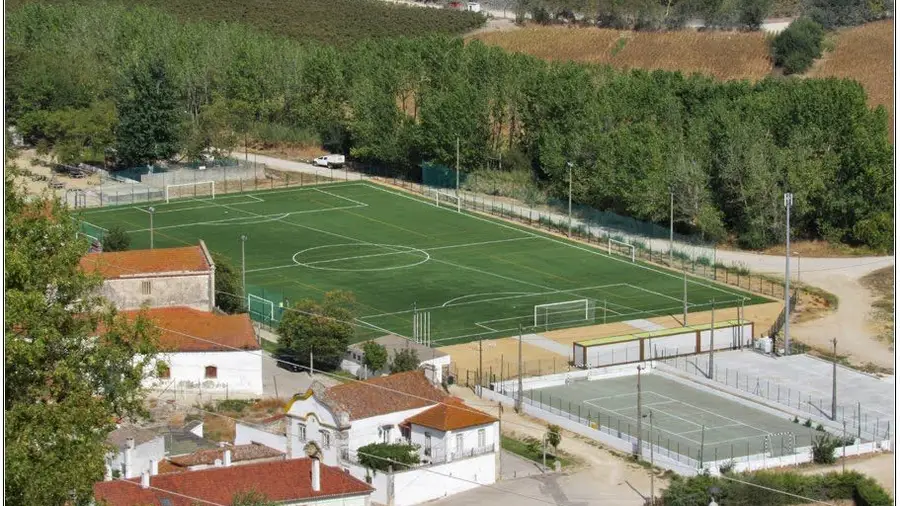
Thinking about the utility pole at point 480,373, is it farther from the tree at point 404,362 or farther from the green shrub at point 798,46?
the green shrub at point 798,46

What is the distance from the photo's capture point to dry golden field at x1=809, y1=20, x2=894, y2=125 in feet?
516

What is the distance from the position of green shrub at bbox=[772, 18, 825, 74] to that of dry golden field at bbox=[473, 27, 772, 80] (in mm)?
1532

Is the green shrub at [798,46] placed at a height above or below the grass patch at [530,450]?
above

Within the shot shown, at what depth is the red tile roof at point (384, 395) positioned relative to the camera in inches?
2687

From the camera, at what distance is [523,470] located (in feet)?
227

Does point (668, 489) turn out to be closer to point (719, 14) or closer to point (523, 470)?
point (523, 470)

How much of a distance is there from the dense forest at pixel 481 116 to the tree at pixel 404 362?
34.2 meters

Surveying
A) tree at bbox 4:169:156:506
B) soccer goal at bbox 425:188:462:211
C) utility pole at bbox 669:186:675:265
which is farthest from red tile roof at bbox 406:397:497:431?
soccer goal at bbox 425:188:462:211

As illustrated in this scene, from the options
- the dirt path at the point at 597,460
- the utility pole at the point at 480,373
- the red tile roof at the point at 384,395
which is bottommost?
the dirt path at the point at 597,460

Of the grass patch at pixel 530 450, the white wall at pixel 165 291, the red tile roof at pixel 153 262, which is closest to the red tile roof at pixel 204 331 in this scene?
the white wall at pixel 165 291

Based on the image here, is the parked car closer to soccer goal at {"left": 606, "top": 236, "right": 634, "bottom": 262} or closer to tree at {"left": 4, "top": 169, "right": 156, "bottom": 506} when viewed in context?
soccer goal at {"left": 606, "top": 236, "right": 634, "bottom": 262}

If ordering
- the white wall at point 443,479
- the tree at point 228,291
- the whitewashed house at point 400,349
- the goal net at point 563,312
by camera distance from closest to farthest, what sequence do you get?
the white wall at point 443,479 < the whitewashed house at point 400,349 < the tree at point 228,291 < the goal net at point 563,312

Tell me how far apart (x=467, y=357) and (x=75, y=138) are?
54.0 metres

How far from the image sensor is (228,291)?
8981 centimetres
